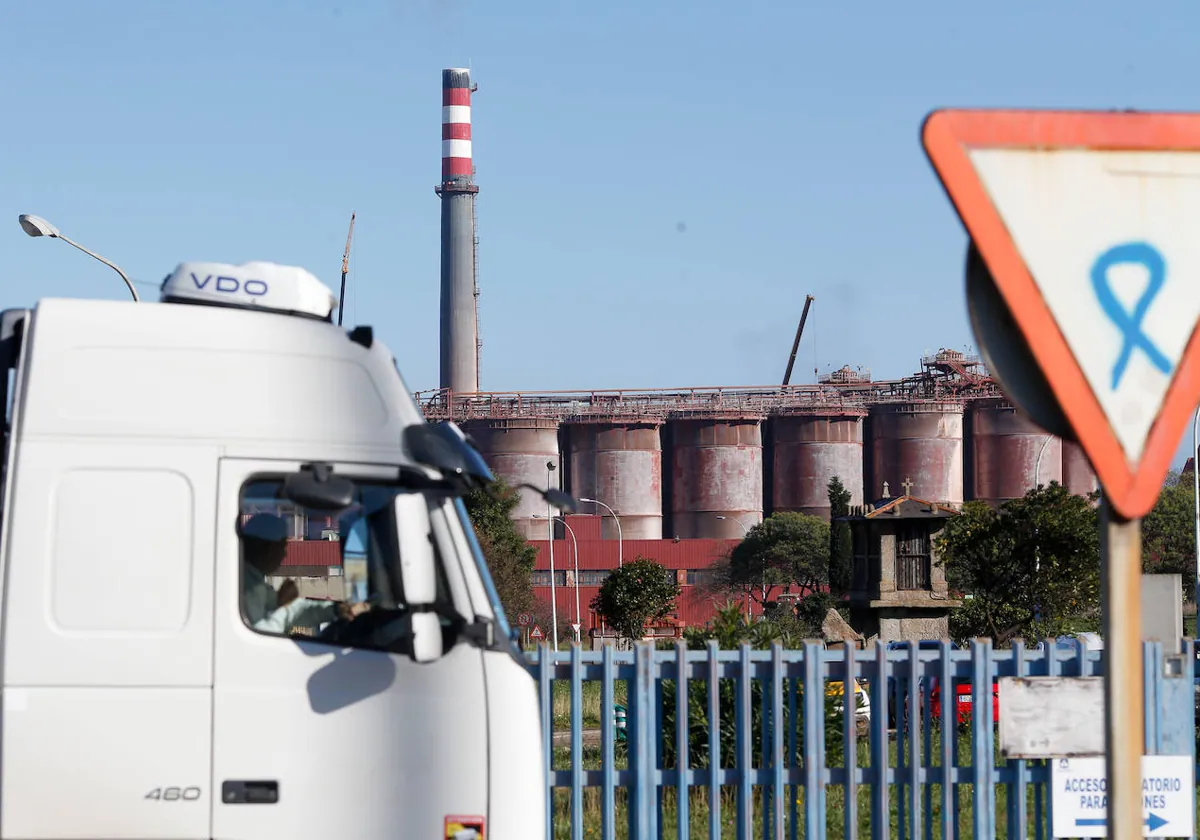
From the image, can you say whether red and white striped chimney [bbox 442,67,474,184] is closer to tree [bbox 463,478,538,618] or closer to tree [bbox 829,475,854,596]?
tree [bbox 463,478,538,618]

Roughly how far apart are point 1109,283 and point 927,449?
296 ft

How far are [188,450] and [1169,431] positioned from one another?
368 cm

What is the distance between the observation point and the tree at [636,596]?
166ft

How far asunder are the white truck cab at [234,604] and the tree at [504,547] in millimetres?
43778

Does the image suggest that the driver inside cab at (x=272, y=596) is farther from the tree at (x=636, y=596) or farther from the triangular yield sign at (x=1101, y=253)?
the tree at (x=636, y=596)

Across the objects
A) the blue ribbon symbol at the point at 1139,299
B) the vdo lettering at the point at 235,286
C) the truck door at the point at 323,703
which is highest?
the vdo lettering at the point at 235,286

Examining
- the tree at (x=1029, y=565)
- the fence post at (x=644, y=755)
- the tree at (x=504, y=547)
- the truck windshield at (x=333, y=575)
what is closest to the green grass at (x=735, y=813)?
the fence post at (x=644, y=755)

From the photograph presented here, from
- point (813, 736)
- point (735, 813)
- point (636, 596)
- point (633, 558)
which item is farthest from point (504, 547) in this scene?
point (813, 736)

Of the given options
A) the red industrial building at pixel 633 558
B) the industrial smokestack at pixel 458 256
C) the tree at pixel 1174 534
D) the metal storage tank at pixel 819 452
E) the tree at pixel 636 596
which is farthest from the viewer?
the industrial smokestack at pixel 458 256

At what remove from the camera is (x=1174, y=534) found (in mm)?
85500

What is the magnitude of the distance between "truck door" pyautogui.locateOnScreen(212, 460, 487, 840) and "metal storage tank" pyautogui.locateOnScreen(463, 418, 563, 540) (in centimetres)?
8429

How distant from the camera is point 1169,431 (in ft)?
8.12

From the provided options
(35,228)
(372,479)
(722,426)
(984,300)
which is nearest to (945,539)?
(35,228)

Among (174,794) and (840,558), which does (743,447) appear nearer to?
(840,558)
